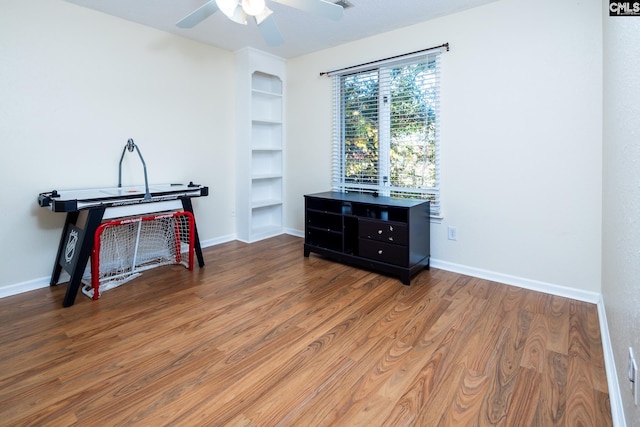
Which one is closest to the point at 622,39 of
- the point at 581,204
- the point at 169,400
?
the point at 581,204

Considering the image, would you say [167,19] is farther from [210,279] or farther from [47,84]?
[210,279]

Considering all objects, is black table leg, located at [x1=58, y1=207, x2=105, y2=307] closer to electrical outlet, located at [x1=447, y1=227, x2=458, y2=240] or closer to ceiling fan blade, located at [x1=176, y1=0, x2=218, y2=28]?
ceiling fan blade, located at [x1=176, y1=0, x2=218, y2=28]

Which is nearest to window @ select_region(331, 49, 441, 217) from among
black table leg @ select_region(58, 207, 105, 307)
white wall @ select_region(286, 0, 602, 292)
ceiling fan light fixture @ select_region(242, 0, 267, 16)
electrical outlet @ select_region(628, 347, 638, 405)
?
white wall @ select_region(286, 0, 602, 292)

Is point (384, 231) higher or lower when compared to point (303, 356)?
higher

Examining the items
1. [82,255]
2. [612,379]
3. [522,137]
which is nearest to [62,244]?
[82,255]

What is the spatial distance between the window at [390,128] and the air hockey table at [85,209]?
73.7 inches

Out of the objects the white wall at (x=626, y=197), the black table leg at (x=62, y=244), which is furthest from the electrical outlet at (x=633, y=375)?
the black table leg at (x=62, y=244)

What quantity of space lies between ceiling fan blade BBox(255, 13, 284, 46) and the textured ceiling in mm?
485

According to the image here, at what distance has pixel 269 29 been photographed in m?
2.51

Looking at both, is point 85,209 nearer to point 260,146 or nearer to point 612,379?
point 260,146

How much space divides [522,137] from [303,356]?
7.73ft

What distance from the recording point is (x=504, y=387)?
161cm

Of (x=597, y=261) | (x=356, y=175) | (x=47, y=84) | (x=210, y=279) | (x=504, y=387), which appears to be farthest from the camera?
(x=356, y=175)

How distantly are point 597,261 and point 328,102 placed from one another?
119 inches
